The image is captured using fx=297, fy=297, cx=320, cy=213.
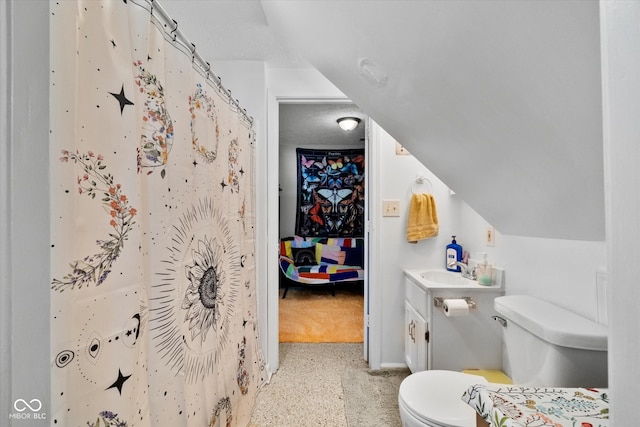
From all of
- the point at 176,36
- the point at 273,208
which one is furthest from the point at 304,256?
the point at 176,36

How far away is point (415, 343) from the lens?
1929 mm

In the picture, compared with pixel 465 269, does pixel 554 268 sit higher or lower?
higher

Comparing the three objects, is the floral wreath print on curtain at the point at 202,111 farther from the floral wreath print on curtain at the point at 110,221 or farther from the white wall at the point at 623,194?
the white wall at the point at 623,194

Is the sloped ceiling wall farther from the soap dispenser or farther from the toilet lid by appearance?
the toilet lid

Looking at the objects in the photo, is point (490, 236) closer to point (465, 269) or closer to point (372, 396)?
point (465, 269)

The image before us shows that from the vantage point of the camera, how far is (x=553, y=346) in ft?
3.34

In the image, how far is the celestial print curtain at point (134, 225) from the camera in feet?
1.79

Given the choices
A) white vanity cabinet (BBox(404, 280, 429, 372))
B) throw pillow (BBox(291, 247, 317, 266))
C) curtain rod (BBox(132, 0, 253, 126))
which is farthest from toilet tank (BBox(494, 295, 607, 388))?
throw pillow (BBox(291, 247, 317, 266))

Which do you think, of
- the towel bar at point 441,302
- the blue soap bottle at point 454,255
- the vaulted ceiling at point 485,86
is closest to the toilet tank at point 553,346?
the vaulted ceiling at point 485,86

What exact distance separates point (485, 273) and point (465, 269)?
252 mm

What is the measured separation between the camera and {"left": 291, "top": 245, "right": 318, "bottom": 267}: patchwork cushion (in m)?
4.25

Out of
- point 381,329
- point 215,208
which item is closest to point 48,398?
point 215,208

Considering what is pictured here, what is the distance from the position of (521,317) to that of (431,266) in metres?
1.05

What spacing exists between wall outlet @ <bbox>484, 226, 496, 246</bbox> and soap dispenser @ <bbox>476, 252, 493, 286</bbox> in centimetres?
9
